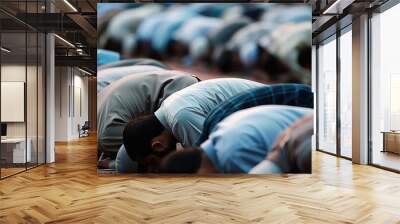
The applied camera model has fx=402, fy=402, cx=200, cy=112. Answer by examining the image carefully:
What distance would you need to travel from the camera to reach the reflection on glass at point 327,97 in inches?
404

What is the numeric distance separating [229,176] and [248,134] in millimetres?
812

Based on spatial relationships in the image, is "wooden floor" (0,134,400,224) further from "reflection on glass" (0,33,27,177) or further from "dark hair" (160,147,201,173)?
"reflection on glass" (0,33,27,177)

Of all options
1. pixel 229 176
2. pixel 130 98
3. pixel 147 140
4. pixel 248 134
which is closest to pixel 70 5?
pixel 130 98

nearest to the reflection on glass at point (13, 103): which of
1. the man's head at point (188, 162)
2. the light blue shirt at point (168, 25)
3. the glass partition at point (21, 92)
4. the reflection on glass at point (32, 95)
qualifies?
the glass partition at point (21, 92)

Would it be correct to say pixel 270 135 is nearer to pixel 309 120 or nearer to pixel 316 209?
pixel 309 120

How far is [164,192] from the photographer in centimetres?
533

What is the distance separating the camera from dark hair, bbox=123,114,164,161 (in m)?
6.45

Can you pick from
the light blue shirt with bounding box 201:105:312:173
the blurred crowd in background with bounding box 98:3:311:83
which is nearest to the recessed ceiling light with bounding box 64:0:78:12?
the blurred crowd in background with bounding box 98:3:311:83

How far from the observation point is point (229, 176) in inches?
262

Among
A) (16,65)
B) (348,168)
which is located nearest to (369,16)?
(348,168)

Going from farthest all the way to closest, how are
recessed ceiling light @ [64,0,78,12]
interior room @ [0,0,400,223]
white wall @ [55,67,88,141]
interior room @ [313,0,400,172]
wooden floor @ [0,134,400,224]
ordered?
white wall @ [55,67,88,141], interior room @ [313,0,400,172], recessed ceiling light @ [64,0,78,12], interior room @ [0,0,400,223], wooden floor @ [0,134,400,224]

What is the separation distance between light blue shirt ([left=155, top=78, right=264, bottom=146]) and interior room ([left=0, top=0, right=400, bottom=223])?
39 cm

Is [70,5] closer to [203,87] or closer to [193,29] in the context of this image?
[193,29]

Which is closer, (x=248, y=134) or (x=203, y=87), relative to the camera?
(x=248, y=134)
